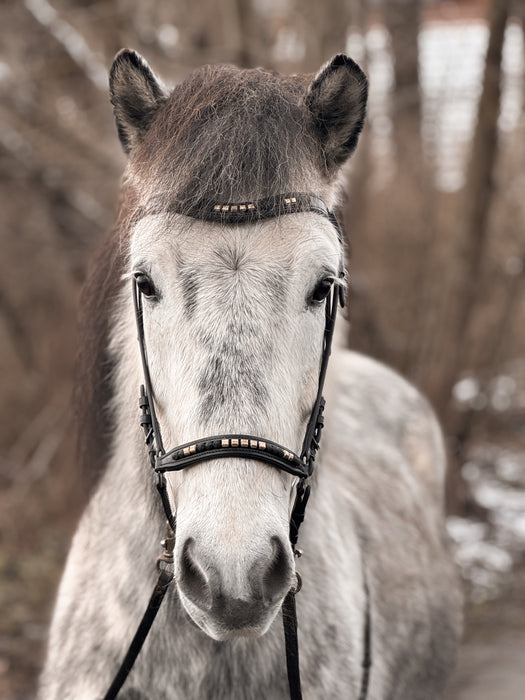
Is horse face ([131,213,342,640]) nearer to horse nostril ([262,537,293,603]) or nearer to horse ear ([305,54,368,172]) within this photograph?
horse nostril ([262,537,293,603])

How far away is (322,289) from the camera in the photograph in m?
1.93

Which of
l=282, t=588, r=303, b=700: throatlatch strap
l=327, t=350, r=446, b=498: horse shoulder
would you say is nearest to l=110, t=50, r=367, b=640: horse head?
l=282, t=588, r=303, b=700: throatlatch strap

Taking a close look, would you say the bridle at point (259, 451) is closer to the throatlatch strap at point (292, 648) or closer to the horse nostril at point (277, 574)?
the throatlatch strap at point (292, 648)

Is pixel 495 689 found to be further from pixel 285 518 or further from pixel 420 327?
pixel 420 327

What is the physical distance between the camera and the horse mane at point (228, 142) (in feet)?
6.21

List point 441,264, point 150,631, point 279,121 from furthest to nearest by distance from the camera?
1. point 441,264
2. point 150,631
3. point 279,121

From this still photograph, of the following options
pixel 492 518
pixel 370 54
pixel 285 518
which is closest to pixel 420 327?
pixel 492 518

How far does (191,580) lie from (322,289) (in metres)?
0.79

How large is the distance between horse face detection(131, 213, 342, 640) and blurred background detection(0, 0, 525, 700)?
10.9 ft

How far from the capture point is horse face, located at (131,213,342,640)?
63.5 inches

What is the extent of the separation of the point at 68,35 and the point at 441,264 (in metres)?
4.12

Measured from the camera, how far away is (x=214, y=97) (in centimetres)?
200

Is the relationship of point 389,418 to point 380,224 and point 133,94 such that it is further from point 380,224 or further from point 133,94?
point 380,224

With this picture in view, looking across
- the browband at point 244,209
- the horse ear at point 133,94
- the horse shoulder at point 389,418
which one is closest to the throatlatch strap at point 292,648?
the browband at point 244,209
